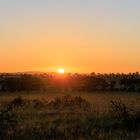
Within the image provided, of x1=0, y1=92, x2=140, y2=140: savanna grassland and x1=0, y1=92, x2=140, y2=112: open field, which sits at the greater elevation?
x1=0, y1=92, x2=140, y2=112: open field

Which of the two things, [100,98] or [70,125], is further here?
[100,98]

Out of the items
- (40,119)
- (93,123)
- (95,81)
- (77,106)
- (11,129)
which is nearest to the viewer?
(11,129)

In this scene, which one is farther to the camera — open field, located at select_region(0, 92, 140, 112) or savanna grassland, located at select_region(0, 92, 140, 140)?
open field, located at select_region(0, 92, 140, 112)

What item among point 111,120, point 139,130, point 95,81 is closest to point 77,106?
point 111,120

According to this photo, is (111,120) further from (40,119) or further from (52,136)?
(52,136)

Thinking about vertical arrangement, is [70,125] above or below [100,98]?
below

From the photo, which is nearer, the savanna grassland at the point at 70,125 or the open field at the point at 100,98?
the savanna grassland at the point at 70,125

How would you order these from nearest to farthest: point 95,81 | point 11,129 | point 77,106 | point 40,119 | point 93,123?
1. point 11,129
2. point 93,123
3. point 40,119
4. point 77,106
5. point 95,81

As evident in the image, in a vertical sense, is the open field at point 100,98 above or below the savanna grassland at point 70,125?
above

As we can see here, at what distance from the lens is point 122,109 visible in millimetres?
25016

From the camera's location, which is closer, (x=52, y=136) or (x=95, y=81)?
(x=52, y=136)

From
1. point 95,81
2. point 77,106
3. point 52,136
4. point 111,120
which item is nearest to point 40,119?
point 111,120

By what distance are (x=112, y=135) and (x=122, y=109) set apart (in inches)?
223

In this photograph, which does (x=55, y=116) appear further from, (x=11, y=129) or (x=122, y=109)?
(x=11, y=129)
